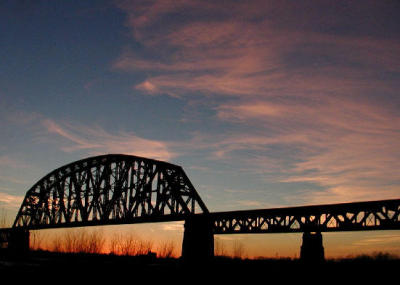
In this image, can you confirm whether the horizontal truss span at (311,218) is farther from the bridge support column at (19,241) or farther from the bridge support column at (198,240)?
the bridge support column at (19,241)

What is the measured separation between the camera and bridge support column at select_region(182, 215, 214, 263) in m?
43.3

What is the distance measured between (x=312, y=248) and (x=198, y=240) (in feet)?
42.0

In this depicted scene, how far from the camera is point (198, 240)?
44.9m

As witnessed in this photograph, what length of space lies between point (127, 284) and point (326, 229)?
69.8 ft

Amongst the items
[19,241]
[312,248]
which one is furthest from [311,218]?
[19,241]

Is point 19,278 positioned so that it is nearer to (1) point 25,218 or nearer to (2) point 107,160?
(2) point 107,160

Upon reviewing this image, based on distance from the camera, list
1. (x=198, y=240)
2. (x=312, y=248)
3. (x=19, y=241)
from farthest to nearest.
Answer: (x=19, y=241) → (x=198, y=240) → (x=312, y=248)

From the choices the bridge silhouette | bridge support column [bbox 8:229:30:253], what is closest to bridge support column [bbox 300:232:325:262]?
the bridge silhouette

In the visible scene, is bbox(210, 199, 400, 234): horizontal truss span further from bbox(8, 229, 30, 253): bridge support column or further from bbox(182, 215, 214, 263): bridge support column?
bbox(8, 229, 30, 253): bridge support column

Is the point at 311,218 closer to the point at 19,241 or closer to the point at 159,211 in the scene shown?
the point at 159,211

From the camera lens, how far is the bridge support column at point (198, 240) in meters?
43.3

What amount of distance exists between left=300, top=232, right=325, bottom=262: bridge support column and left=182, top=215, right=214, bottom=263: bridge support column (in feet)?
32.7

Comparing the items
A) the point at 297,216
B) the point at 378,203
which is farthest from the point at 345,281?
the point at 297,216

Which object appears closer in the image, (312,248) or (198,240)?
(312,248)
